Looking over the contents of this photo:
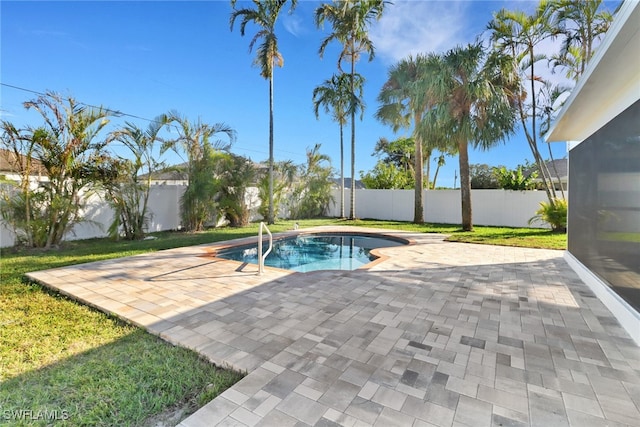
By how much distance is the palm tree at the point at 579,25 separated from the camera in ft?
32.5

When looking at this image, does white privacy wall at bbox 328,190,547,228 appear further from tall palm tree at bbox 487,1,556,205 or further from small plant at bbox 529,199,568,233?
small plant at bbox 529,199,568,233

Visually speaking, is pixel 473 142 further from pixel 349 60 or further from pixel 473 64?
pixel 349 60

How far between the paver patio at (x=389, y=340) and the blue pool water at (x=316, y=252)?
1.92 m

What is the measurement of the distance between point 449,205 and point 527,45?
7.42 meters

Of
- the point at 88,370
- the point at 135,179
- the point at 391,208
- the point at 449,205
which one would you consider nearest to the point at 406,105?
the point at 449,205

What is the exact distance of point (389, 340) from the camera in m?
3.03

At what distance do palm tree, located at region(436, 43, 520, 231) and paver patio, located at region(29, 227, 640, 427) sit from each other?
6.25 m

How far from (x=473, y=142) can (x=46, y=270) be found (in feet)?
40.4

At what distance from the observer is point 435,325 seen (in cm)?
341

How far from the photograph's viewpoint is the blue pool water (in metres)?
7.70

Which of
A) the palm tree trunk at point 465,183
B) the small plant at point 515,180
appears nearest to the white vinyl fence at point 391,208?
the small plant at point 515,180

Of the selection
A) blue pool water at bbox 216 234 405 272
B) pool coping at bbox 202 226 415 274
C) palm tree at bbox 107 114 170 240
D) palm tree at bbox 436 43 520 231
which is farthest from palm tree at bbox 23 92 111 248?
palm tree at bbox 436 43 520 231

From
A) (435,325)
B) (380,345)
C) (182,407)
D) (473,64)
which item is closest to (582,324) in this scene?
(435,325)

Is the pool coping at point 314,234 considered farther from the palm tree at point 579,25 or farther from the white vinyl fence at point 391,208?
the palm tree at point 579,25
